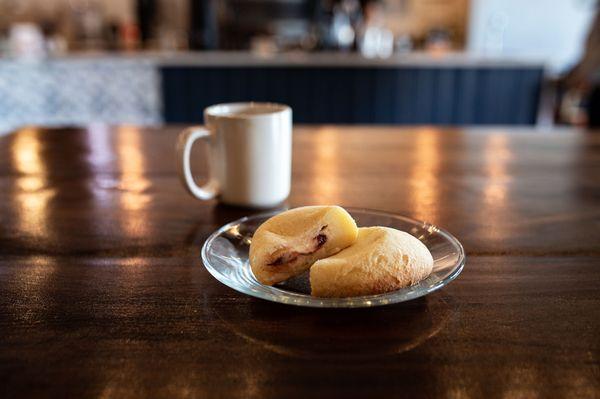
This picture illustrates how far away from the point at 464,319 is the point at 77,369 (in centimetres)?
24

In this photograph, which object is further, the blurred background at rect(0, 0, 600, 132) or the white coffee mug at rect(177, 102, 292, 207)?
the blurred background at rect(0, 0, 600, 132)

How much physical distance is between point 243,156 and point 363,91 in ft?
6.34

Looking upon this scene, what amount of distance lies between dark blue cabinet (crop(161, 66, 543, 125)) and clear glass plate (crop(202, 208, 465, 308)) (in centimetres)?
202

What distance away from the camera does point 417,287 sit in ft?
1.20

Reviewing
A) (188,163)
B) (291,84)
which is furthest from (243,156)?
(291,84)

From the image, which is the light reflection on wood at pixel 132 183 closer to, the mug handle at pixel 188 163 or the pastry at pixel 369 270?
the mug handle at pixel 188 163

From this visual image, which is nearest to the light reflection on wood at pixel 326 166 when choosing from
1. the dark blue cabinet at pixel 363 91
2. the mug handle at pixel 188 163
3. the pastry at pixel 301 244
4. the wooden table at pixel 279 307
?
the wooden table at pixel 279 307

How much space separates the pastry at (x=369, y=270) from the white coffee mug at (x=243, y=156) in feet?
0.87

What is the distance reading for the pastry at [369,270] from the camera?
1.17ft

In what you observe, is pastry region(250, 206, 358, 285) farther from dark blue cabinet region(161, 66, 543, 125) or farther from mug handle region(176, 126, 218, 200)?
dark blue cabinet region(161, 66, 543, 125)

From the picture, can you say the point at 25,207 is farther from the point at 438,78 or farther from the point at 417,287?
A: the point at 438,78

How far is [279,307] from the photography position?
38cm

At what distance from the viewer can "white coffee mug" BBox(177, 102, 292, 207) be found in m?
0.62

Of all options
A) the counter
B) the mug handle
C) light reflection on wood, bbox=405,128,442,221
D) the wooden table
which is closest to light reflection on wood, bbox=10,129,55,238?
the wooden table
